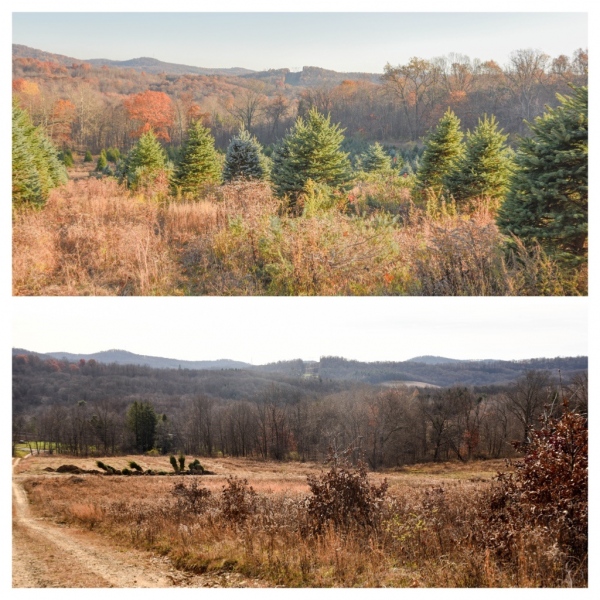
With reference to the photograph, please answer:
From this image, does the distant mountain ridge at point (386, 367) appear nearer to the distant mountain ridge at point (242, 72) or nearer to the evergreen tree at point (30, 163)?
the evergreen tree at point (30, 163)

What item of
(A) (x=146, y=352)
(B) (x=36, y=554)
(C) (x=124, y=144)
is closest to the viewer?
(B) (x=36, y=554)

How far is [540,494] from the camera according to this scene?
5.89 meters

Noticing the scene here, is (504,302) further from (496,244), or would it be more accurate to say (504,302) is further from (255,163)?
(255,163)

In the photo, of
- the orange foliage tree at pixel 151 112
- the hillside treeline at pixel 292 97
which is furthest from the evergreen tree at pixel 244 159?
the orange foliage tree at pixel 151 112

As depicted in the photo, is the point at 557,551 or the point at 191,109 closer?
the point at 557,551

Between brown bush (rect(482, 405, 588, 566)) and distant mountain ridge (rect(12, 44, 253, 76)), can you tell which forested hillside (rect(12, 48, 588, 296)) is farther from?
brown bush (rect(482, 405, 588, 566))

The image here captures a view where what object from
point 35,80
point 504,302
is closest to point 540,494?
point 504,302

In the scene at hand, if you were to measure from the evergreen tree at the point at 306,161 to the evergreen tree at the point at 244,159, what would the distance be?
304 mm

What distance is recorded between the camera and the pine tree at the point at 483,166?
757 centimetres

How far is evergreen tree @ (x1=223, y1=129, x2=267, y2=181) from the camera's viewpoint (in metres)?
8.15

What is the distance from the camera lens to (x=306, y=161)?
8016 millimetres

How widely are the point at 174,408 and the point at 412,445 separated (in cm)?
283

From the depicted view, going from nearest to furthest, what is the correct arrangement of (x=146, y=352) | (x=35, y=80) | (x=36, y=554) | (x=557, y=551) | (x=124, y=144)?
(x=557, y=551) < (x=36, y=554) < (x=146, y=352) < (x=35, y=80) < (x=124, y=144)

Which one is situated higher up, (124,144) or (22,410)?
(124,144)
